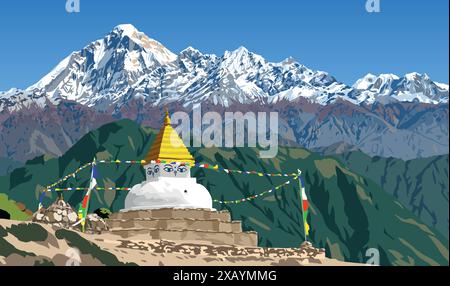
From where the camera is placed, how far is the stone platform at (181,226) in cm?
8175

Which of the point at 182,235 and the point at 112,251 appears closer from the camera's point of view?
the point at 112,251

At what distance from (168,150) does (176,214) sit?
28.1 ft

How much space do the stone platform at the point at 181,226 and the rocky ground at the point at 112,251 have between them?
2.71 meters

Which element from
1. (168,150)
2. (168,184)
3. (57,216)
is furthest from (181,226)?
(57,216)

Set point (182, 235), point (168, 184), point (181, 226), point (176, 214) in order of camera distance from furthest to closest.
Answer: point (168, 184), point (176, 214), point (181, 226), point (182, 235)

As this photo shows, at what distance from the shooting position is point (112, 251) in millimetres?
66938

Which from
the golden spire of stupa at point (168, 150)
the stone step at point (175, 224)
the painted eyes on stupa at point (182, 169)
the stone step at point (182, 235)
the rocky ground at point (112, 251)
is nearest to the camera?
the rocky ground at point (112, 251)

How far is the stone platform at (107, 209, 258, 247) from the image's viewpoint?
268 ft

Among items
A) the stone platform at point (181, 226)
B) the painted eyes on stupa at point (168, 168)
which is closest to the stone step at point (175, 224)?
the stone platform at point (181, 226)

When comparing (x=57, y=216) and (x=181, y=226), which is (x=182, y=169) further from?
(x=57, y=216)

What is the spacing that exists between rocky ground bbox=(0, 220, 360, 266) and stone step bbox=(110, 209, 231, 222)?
4.63 meters

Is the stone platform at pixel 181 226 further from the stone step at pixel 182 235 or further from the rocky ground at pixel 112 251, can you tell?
the rocky ground at pixel 112 251

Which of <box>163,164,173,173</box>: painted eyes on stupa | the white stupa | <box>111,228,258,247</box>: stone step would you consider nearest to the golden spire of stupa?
the white stupa
